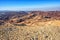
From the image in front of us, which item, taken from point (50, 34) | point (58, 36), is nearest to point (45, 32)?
point (50, 34)

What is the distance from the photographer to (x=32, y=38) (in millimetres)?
13039

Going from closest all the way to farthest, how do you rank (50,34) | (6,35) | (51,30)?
(6,35) < (50,34) < (51,30)

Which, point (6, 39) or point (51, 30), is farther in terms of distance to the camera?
point (51, 30)

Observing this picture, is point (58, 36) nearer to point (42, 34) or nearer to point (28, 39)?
point (42, 34)

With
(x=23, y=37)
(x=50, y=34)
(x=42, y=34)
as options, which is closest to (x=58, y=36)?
(x=50, y=34)

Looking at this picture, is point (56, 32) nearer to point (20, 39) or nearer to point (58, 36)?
point (58, 36)

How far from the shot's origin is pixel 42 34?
45.4 ft

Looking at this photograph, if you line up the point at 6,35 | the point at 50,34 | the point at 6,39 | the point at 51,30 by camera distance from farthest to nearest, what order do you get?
the point at 51,30, the point at 50,34, the point at 6,35, the point at 6,39

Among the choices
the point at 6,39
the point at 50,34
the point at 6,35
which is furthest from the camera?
the point at 50,34

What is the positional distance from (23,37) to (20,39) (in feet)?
1.87

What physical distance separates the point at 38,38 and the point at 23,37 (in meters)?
1.73

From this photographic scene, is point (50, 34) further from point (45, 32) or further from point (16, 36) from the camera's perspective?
point (16, 36)

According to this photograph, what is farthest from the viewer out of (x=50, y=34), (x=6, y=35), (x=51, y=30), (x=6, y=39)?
(x=51, y=30)

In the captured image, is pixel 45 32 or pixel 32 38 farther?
pixel 45 32
